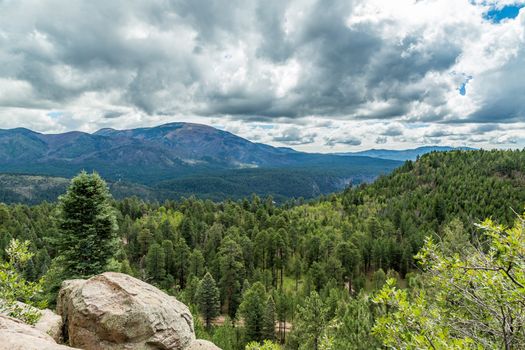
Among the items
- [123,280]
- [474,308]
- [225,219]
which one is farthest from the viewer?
[225,219]

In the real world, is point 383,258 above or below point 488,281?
below

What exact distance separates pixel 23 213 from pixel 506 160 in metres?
233

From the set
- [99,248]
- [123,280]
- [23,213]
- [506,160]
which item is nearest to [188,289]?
[99,248]

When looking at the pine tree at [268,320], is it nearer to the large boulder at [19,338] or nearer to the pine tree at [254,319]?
the pine tree at [254,319]

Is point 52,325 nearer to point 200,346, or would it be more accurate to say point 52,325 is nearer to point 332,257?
point 200,346

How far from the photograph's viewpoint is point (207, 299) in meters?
63.2

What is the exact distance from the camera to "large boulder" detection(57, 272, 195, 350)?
14539 mm

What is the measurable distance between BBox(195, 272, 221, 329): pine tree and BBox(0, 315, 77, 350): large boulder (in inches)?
2201

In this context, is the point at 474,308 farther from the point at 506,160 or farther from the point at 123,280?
the point at 506,160

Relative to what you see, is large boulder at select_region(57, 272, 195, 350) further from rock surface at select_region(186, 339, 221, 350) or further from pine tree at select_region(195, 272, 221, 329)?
pine tree at select_region(195, 272, 221, 329)

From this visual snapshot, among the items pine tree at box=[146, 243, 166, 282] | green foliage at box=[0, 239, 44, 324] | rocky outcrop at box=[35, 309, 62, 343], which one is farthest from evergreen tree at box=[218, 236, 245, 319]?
green foliage at box=[0, 239, 44, 324]

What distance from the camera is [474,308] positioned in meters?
10.8

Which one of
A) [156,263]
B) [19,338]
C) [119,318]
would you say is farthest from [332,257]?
[19,338]

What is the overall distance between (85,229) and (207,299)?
146ft
